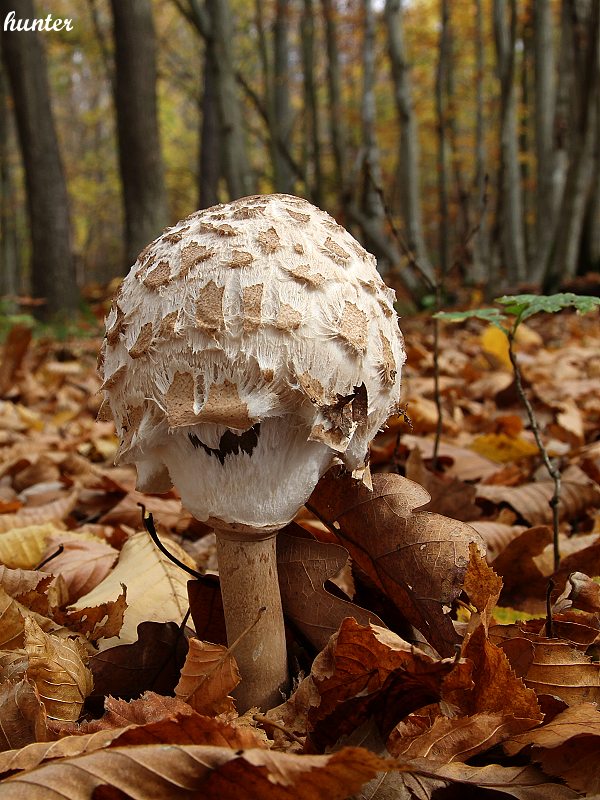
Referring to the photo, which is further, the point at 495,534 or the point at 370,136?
the point at 370,136

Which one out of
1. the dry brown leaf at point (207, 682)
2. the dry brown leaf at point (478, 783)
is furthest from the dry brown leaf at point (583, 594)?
the dry brown leaf at point (207, 682)

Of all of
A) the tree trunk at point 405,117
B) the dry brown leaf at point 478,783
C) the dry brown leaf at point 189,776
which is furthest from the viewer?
the tree trunk at point 405,117

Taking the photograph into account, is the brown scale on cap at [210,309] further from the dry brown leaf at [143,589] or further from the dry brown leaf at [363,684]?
the dry brown leaf at [143,589]

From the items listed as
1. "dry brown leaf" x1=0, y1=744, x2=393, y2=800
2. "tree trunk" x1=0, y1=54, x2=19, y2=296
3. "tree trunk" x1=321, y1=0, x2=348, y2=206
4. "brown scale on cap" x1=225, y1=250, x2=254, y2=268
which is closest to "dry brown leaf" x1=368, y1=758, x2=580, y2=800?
"dry brown leaf" x1=0, y1=744, x2=393, y2=800

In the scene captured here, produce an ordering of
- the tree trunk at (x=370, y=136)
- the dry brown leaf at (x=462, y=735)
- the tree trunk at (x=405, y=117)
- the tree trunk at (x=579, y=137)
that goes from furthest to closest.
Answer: the tree trunk at (x=405, y=117) → the tree trunk at (x=370, y=136) → the tree trunk at (x=579, y=137) → the dry brown leaf at (x=462, y=735)

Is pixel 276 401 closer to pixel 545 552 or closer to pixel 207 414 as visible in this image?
pixel 207 414

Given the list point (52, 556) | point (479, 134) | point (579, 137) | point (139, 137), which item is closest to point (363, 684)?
point (52, 556)

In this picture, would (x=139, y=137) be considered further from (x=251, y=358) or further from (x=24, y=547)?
(x=251, y=358)

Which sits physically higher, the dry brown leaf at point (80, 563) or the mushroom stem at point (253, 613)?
the mushroom stem at point (253, 613)
